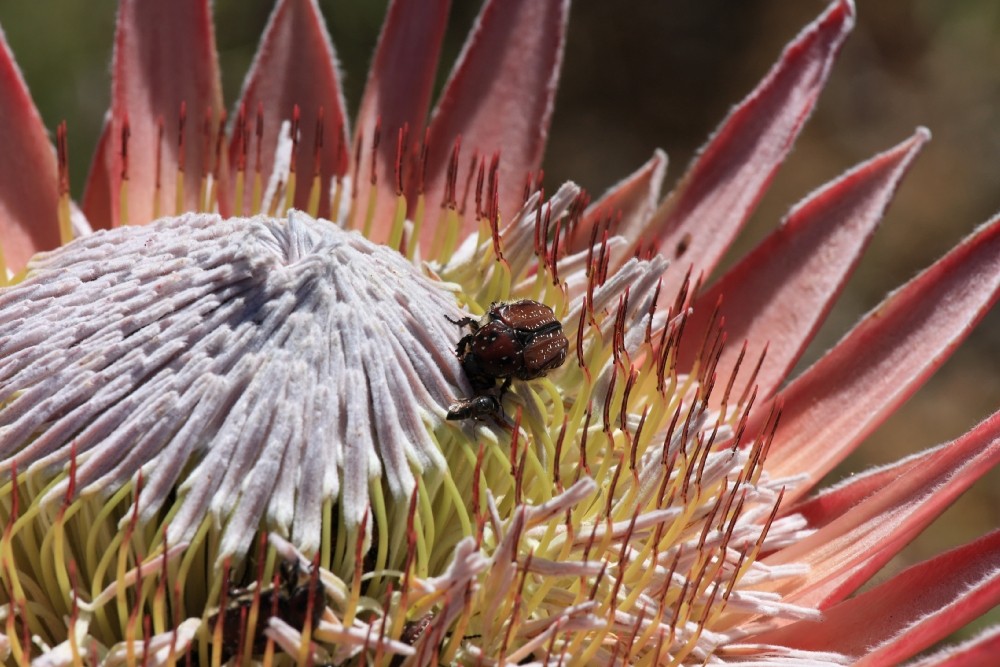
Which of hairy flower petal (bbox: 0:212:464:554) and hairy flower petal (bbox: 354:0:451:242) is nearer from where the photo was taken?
hairy flower petal (bbox: 0:212:464:554)

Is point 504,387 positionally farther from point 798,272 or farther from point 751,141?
point 751,141

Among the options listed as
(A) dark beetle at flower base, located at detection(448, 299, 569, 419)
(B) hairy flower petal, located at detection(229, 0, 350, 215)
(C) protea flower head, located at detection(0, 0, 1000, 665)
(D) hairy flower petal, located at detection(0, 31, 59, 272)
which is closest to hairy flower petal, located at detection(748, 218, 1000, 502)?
(C) protea flower head, located at detection(0, 0, 1000, 665)

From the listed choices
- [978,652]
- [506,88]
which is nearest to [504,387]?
[978,652]

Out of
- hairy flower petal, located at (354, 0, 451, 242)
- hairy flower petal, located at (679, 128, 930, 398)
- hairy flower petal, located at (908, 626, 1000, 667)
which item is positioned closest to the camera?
hairy flower petal, located at (908, 626, 1000, 667)

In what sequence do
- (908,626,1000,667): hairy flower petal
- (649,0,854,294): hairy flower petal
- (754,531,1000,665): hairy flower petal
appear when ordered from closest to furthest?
(908,626,1000,667): hairy flower petal < (754,531,1000,665): hairy flower petal < (649,0,854,294): hairy flower petal

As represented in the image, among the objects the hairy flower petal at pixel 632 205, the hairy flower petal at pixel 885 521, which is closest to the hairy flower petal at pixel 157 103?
the hairy flower petal at pixel 632 205

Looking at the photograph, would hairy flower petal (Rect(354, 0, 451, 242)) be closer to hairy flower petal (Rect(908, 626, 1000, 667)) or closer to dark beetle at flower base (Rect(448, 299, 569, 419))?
dark beetle at flower base (Rect(448, 299, 569, 419))

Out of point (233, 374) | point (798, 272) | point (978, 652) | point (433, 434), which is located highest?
point (798, 272)
